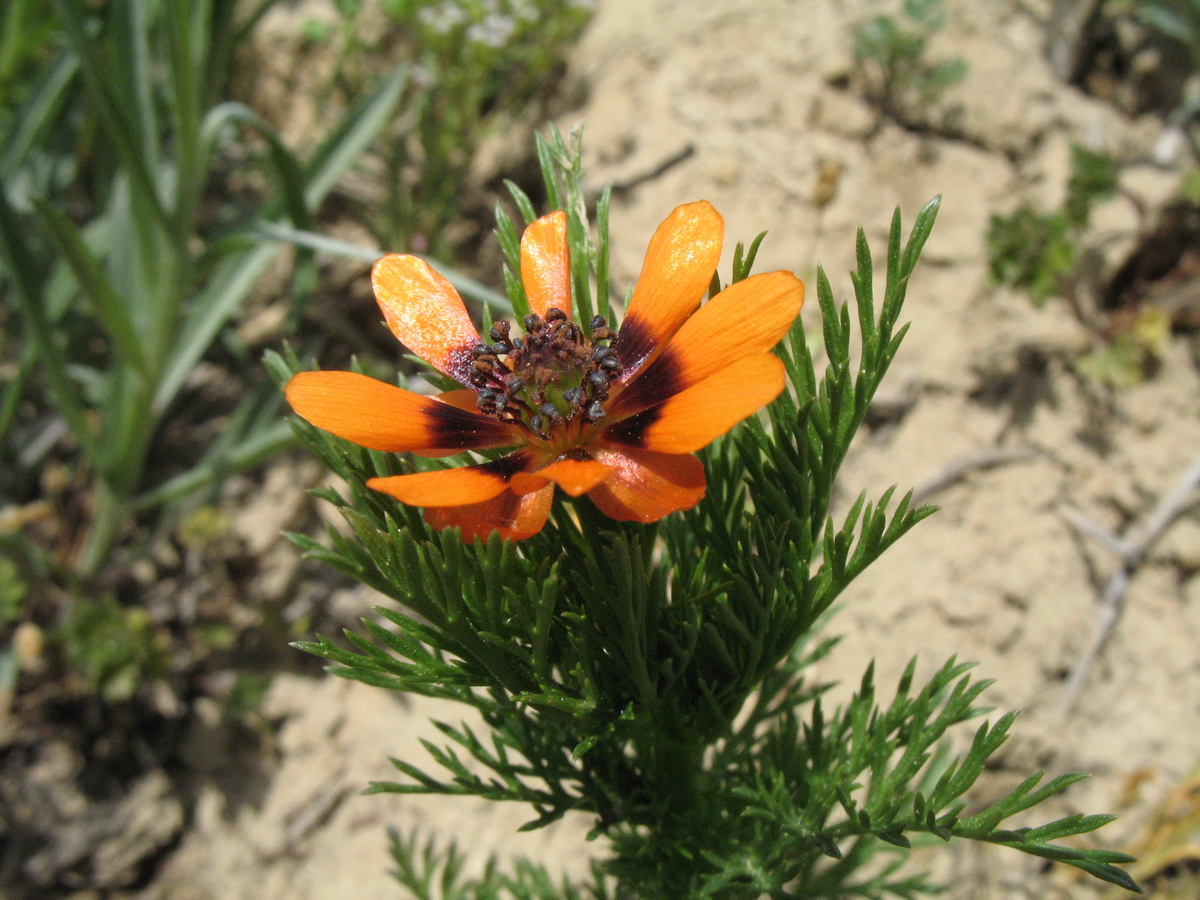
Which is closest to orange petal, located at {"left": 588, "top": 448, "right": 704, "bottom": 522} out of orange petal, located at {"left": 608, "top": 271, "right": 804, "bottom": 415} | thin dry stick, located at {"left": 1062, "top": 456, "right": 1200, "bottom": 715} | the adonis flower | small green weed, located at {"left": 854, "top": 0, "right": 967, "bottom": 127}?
the adonis flower

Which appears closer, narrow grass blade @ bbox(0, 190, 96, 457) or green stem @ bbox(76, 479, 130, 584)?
narrow grass blade @ bbox(0, 190, 96, 457)

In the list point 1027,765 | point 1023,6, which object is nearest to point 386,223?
point 1023,6

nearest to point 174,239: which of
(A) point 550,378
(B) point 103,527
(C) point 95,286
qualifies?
(C) point 95,286

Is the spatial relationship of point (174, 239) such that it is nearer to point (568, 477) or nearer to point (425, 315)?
point (425, 315)

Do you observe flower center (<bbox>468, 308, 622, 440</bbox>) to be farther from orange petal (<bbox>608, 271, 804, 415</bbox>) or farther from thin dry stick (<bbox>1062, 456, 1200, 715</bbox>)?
thin dry stick (<bbox>1062, 456, 1200, 715</bbox>)

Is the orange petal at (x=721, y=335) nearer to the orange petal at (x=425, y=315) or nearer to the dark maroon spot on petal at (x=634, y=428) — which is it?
the dark maroon spot on petal at (x=634, y=428)

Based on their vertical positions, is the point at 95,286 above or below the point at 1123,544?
below

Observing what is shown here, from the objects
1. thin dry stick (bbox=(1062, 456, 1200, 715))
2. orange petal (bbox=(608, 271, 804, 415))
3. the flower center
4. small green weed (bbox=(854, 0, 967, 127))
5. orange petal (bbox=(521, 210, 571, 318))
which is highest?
small green weed (bbox=(854, 0, 967, 127))

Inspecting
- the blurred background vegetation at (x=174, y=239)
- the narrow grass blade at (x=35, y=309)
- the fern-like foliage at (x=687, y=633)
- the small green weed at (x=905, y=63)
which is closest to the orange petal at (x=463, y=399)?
the fern-like foliage at (x=687, y=633)
